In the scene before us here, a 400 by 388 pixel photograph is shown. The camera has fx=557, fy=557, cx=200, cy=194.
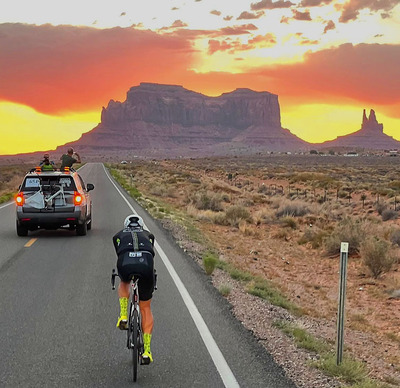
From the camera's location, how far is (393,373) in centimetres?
649

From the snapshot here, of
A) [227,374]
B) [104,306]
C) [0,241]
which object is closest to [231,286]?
[104,306]

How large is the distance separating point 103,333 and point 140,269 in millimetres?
1854

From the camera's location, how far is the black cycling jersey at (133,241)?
5344 mm

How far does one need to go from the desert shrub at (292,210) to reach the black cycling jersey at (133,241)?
62.0 feet

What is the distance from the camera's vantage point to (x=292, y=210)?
81.0ft

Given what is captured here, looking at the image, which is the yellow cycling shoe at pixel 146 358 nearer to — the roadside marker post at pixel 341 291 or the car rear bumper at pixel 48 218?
the roadside marker post at pixel 341 291

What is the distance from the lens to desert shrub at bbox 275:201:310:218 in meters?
24.4

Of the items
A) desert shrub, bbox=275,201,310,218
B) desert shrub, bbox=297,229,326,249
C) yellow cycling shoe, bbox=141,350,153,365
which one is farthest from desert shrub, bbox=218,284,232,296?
desert shrub, bbox=275,201,310,218

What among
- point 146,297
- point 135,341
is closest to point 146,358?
point 135,341

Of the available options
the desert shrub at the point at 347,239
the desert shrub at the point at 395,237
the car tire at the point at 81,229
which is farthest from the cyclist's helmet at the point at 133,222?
the desert shrub at the point at 395,237

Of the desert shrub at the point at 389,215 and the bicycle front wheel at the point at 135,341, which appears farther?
the desert shrub at the point at 389,215

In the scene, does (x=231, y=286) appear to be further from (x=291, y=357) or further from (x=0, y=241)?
(x=0, y=241)

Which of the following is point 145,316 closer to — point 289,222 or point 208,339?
point 208,339

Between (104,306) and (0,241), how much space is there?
7.37 meters
